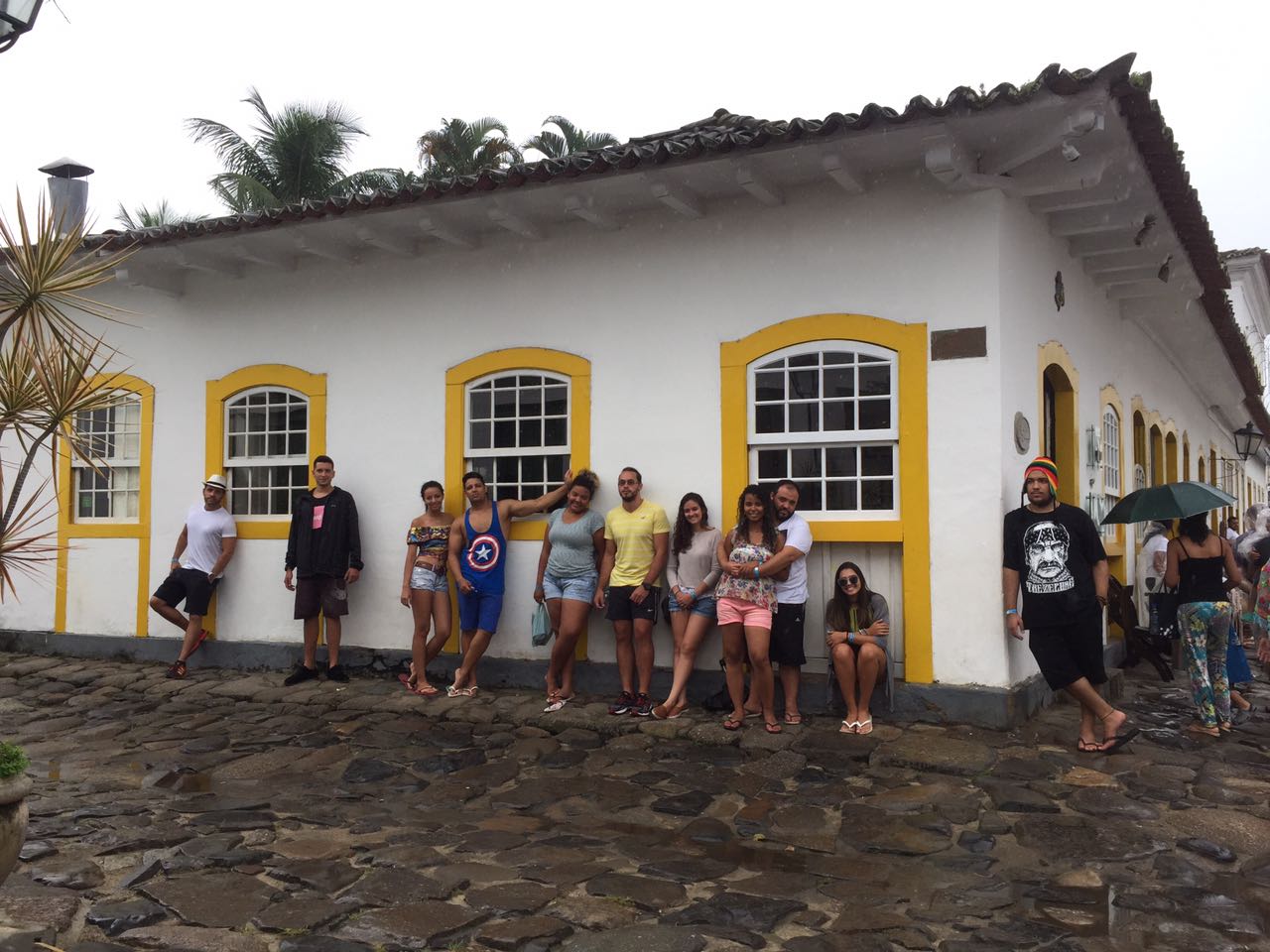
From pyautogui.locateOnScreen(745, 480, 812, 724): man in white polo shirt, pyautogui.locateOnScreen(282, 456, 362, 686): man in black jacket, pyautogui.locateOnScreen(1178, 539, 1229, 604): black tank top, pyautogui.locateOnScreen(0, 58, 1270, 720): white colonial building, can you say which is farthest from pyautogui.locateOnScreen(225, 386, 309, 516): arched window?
pyautogui.locateOnScreen(1178, 539, 1229, 604): black tank top

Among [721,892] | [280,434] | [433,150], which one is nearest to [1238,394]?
[280,434]

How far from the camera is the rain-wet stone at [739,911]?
375cm

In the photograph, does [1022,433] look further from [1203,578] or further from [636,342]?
[636,342]

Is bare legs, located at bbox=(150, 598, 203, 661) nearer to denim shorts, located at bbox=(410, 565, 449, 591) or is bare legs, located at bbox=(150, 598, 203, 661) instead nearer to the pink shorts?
denim shorts, located at bbox=(410, 565, 449, 591)

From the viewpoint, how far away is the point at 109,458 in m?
10.2

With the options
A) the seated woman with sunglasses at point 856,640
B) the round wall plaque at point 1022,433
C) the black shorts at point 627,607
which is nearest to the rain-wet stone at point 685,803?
the seated woman with sunglasses at point 856,640

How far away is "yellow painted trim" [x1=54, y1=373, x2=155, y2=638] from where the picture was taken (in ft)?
32.0

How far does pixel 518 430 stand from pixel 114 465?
4.55 metres

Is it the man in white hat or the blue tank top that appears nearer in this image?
the blue tank top

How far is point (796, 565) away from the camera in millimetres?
6805

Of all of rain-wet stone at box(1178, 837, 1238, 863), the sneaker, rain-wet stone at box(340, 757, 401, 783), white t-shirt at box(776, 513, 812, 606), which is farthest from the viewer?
the sneaker

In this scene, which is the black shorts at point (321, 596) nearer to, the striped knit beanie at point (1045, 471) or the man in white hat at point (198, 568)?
the man in white hat at point (198, 568)

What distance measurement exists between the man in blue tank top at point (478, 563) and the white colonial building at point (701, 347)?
0.30 meters

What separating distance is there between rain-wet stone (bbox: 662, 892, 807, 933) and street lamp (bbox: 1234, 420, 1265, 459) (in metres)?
16.2
